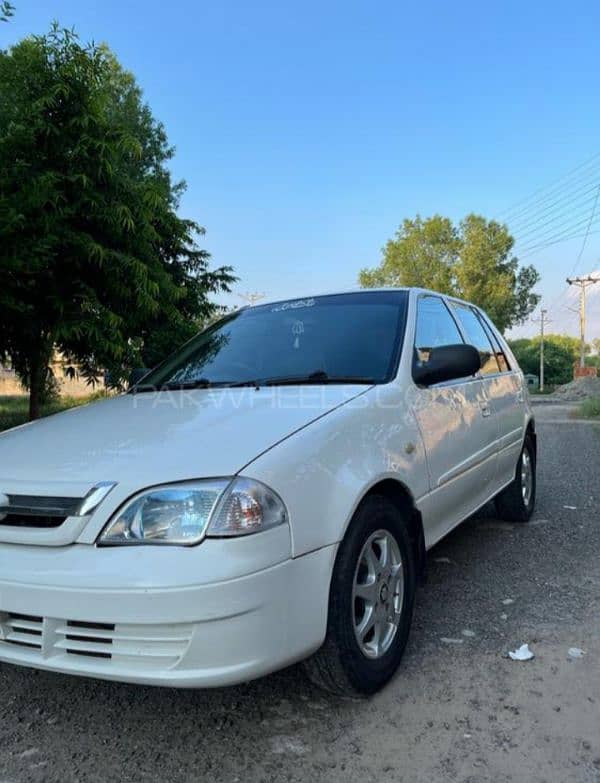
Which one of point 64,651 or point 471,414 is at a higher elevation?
point 471,414

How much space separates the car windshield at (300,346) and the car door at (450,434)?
0.21 m

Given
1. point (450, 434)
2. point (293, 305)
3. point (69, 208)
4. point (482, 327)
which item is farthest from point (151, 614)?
point (69, 208)

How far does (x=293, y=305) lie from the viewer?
147 inches

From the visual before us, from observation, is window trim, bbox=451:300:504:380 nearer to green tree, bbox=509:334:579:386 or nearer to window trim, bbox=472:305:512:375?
window trim, bbox=472:305:512:375

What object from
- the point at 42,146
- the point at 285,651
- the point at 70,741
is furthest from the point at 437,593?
the point at 42,146

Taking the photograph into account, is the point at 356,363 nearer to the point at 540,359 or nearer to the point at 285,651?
the point at 285,651

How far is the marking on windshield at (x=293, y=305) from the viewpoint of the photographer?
369 centimetres

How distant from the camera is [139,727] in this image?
2225mm

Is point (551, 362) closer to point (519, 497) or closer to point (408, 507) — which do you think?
point (519, 497)

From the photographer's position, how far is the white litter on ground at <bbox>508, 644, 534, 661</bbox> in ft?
8.77

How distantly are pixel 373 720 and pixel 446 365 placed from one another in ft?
5.12

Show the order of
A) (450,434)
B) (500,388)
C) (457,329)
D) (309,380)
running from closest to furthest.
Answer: (309,380), (450,434), (457,329), (500,388)

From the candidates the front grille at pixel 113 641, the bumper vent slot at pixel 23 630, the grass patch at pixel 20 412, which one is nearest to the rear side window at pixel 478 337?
the front grille at pixel 113 641

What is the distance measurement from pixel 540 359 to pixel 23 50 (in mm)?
52668
